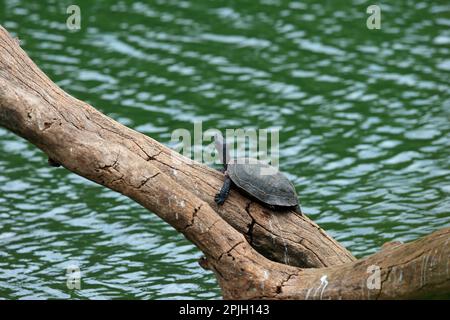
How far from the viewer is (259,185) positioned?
9.79 meters

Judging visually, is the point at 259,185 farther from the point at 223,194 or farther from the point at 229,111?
the point at 229,111

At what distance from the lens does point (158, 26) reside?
19.1m

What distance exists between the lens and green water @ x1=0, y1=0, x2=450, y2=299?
1291 cm

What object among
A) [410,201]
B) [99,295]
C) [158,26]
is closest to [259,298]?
[99,295]

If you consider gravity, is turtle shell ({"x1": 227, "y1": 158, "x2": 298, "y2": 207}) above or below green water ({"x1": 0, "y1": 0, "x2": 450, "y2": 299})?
above

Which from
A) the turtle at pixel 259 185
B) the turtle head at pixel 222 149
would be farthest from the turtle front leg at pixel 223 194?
the turtle head at pixel 222 149

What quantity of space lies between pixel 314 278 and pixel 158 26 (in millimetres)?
10681

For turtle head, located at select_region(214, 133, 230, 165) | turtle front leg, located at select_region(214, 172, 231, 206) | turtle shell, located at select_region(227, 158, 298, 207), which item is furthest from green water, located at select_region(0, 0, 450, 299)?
turtle front leg, located at select_region(214, 172, 231, 206)

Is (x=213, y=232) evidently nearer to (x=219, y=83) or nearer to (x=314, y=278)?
(x=314, y=278)

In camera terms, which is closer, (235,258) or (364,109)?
(235,258)

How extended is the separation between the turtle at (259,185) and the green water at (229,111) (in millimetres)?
2267

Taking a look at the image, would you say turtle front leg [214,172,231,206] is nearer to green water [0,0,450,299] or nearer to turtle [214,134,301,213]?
turtle [214,134,301,213]

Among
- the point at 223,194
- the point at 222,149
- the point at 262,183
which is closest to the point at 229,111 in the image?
the point at 222,149

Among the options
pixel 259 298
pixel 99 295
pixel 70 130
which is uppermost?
pixel 70 130
